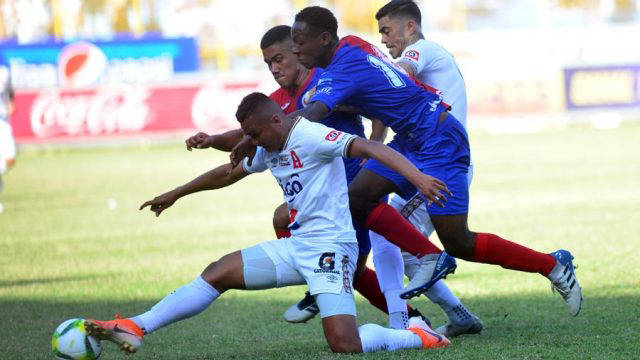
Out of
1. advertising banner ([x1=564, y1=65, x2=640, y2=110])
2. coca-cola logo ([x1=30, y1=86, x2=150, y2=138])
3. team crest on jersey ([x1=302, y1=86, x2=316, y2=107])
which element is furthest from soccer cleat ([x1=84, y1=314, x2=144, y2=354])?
advertising banner ([x1=564, y1=65, x2=640, y2=110])

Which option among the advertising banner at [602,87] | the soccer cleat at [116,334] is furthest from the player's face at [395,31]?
the advertising banner at [602,87]

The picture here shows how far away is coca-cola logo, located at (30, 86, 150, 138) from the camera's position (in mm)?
30156

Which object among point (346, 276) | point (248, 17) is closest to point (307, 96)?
point (346, 276)

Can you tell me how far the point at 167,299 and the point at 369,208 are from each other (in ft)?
4.44

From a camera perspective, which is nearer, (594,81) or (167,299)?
(167,299)

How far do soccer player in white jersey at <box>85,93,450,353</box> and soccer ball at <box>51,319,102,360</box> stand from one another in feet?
0.64

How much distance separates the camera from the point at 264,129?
5961 mm

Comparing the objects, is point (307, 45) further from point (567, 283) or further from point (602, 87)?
point (602, 87)

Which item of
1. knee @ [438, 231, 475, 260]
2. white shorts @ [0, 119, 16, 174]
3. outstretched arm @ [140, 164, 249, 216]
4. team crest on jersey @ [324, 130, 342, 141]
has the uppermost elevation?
Answer: team crest on jersey @ [324, 130, 342, 141]

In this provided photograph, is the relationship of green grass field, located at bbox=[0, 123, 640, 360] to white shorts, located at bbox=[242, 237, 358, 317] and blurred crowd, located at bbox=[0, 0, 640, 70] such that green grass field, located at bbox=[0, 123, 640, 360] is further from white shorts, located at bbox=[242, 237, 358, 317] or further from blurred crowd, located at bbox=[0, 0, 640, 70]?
blurred crowd, located at bbox=[0, 0, 640, 70]

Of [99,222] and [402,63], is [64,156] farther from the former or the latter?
[402,63]

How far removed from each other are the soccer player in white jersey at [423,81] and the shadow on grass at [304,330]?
8.4 inches

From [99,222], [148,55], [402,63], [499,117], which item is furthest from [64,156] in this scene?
[402,63]

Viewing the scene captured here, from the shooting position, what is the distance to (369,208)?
21.3ft
